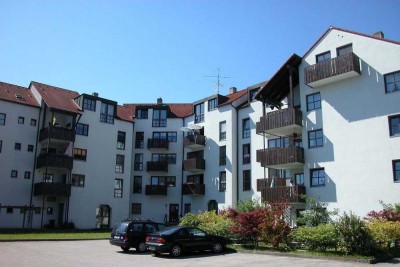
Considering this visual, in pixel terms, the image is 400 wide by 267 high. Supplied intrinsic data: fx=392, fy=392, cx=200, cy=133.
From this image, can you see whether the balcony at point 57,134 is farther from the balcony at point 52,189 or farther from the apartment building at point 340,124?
the apartment building at point 340,124

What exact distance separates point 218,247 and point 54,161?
22947 mm

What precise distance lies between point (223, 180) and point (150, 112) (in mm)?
14094

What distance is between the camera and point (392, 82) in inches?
1025

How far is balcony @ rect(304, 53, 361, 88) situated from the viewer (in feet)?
89.1

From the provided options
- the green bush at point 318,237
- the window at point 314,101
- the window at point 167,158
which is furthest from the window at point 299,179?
the window at point 167,158

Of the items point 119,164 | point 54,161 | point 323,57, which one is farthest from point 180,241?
point 119,164

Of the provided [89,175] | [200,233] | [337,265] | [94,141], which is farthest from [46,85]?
[337,265]

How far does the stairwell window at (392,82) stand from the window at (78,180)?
98.7 ft

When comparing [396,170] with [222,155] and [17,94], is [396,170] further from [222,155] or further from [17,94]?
[17,94]

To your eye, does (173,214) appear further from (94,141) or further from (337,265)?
(337,265)

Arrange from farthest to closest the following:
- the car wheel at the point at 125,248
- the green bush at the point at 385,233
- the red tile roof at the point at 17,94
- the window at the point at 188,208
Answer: the window at the point at 188,208, the red tile roof at the point at 17,94, the car wheel at the point at 125,248, the green bush at the point at 385,233

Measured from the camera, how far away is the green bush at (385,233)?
18031 millimetres

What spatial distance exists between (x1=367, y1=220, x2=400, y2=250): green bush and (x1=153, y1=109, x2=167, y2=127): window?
31.5 metres

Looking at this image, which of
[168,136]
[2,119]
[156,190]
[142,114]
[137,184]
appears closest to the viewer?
[2,119]
